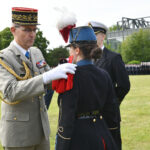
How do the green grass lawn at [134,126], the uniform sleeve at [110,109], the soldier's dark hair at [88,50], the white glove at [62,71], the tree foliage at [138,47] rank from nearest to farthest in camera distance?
the white glove at [62,71]
the soldier's dark hair at [88,50]
the uniform sleeve at [110,109]
the green grass lawn at [134,126]
the tree foliage at [138,47]

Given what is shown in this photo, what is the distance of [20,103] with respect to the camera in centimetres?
329

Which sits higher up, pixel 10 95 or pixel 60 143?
pixel 10 95

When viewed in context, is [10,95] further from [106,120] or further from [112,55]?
[112,55]

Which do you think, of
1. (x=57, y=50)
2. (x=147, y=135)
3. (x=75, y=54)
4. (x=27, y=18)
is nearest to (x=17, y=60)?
(x=27, y=18)

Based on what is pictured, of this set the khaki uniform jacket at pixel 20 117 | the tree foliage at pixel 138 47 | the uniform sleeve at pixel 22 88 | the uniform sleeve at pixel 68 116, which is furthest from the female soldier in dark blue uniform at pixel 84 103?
the tree foliage at pixel 138 47

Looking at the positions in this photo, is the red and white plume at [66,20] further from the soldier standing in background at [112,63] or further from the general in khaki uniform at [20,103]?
the soldier standing in background at [112,63]

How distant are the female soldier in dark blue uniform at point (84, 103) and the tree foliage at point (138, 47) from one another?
184 feet

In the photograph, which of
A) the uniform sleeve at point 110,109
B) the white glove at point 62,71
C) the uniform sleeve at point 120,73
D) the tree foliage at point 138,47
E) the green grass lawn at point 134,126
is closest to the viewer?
the white glove at point 62,71

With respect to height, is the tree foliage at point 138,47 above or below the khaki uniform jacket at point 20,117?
below

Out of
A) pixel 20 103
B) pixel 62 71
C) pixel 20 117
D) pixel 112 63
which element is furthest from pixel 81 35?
pixel 112 63

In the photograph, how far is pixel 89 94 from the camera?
2896 mm

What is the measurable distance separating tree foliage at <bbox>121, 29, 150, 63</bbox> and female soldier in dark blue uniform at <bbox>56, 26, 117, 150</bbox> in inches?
2203

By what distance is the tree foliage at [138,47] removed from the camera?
5761 cm

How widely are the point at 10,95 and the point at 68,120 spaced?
65 centimetres
